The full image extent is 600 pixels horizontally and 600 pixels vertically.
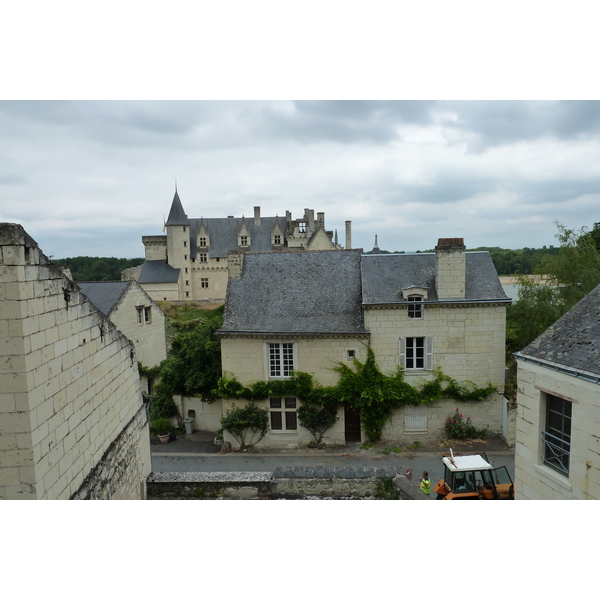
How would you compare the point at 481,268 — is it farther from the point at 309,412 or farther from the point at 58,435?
the point at 58,435

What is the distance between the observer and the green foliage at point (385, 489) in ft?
26.9

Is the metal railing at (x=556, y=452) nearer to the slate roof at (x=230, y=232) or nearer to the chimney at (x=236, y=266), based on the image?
the chimney at (x=236, y=266)

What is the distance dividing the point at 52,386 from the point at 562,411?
7.57m

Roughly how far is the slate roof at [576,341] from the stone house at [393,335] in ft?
22.7

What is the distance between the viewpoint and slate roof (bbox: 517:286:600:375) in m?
6.18

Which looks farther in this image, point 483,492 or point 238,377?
point 238,377

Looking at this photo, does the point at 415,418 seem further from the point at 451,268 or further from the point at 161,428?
the point at 161,428

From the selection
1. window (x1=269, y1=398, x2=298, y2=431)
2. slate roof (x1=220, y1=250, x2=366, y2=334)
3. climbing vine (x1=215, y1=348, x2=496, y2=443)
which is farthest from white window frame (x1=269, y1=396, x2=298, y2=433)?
slate roof (x1=220, y1=250, x2=366, y2=334)

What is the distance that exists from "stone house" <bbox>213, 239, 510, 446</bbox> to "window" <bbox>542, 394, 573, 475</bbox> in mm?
7515

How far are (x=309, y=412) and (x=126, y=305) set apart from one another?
893cm

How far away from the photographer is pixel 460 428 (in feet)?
47.6

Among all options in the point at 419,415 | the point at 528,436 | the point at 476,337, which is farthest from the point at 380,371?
the point at 528,436

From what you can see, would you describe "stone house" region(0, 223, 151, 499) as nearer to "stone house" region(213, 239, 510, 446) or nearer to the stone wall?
the stone wall

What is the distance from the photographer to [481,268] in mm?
15023
